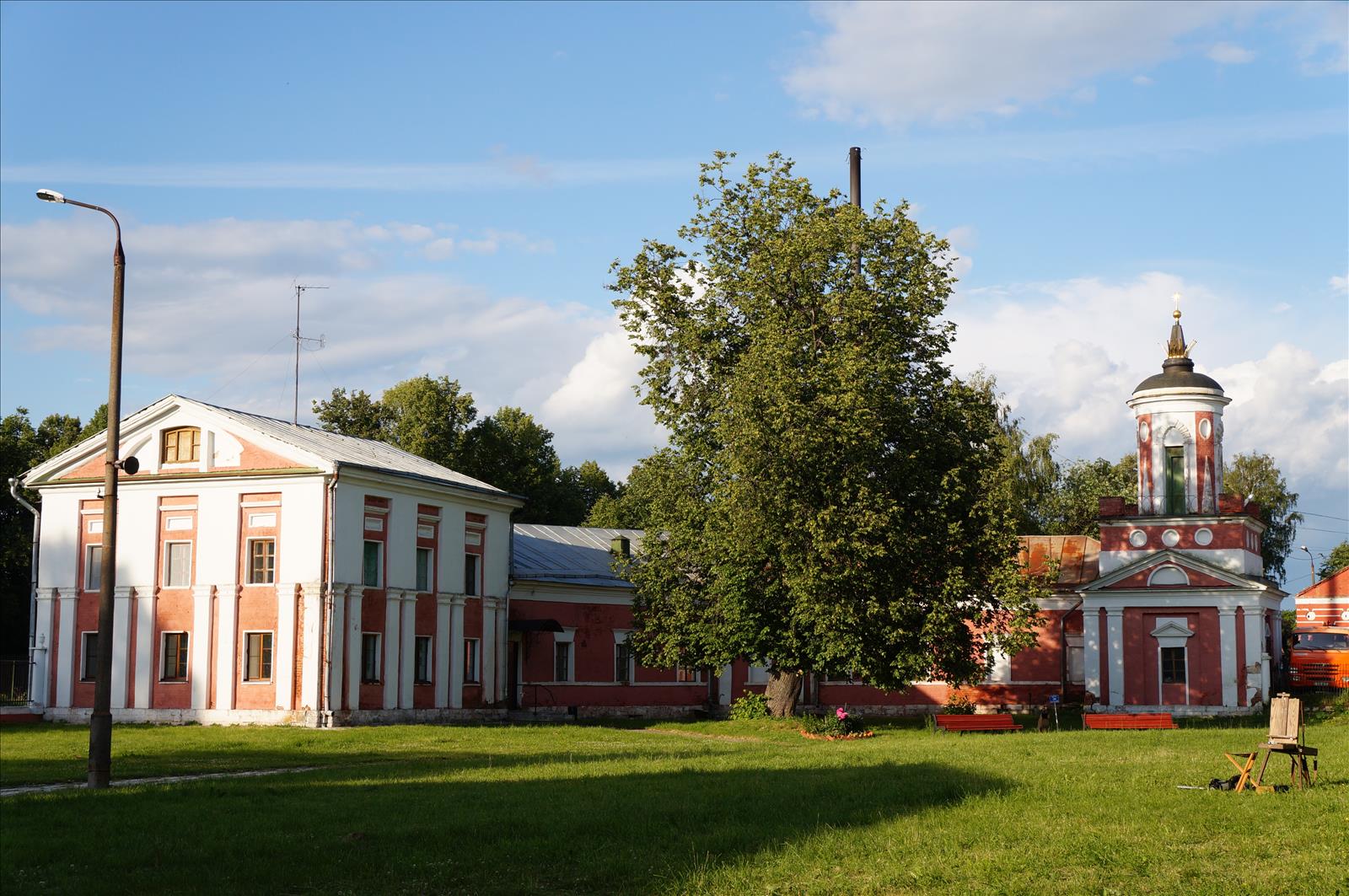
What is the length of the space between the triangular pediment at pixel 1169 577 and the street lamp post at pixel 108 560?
109ft

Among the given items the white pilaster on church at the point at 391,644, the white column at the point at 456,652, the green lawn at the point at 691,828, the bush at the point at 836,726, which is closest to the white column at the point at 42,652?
the white pilaster on church at the point at 391,644

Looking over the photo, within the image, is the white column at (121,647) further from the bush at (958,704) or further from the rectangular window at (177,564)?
the bush at (958,704)

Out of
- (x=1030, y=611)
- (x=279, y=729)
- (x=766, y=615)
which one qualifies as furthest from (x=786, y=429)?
(x=279, y=729)

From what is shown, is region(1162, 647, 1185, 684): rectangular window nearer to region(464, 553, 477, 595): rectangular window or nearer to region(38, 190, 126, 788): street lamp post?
region(464, 553, 477, 595): rectangular window

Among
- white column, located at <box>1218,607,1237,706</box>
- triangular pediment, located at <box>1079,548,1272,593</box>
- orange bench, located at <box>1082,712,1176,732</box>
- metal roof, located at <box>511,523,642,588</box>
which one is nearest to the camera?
orange bench, located at <box>1082,712,1176,732</box>

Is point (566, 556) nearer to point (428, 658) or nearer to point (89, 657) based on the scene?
point (428, 658)

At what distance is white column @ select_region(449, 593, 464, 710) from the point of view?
133 feet

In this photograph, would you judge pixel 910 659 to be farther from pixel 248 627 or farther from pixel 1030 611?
pixel 248 627

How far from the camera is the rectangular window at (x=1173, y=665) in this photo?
146 feet

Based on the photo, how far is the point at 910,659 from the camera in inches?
1344

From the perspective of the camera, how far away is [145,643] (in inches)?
1512

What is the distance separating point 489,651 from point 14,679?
13.8m

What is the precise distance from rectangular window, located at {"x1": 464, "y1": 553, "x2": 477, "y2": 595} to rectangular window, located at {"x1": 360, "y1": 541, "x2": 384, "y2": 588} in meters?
3.86

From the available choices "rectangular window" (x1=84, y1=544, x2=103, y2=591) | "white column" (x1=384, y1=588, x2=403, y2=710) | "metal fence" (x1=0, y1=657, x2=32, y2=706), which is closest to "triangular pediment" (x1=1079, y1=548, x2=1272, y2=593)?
"white column" (x1=384, y1=588, x2=403, y2=710)
